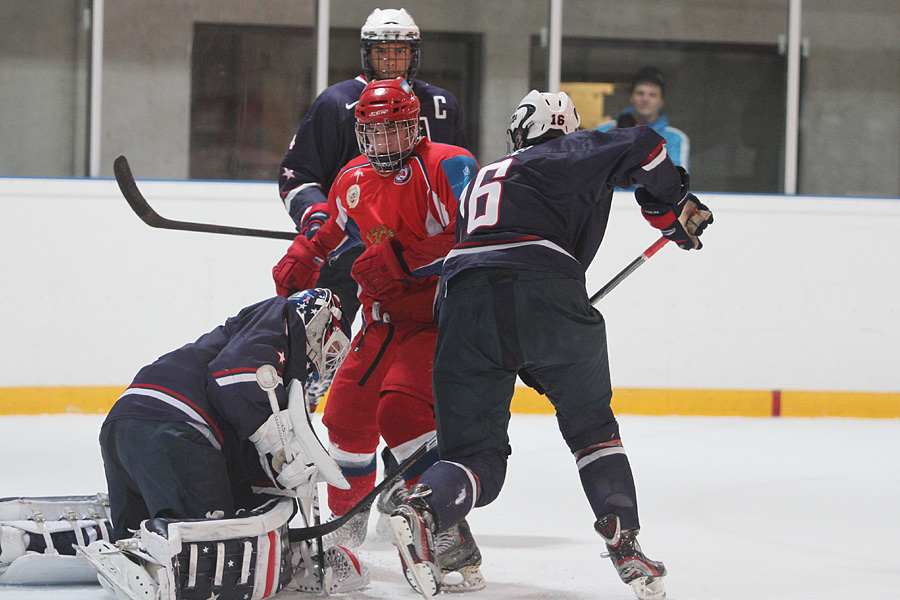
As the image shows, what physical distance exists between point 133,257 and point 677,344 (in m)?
2.34

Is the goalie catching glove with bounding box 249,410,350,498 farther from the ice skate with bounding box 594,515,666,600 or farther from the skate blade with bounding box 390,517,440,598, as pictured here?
the ice skate with bounding box 594,515,666,600

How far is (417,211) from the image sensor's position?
8.49 ft

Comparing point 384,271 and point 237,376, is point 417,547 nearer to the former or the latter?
point 237,376

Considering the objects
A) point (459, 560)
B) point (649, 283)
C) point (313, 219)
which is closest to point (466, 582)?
point (459, 560)

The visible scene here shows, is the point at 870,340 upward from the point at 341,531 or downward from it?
upward

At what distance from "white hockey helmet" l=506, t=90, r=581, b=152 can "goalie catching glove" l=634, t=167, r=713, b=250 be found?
208mm

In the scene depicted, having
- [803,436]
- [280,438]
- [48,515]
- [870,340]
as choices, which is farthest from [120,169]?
[870,340]

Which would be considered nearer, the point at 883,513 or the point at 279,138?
the point at 883,513

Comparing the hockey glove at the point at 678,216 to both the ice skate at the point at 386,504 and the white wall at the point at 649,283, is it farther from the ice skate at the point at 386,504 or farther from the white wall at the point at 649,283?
the white wall at the point at 649,283

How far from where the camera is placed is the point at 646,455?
4031 mm

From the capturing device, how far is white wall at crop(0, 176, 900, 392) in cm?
467

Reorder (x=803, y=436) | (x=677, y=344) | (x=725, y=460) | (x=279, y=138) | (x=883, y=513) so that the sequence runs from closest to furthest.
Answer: (x=883, y=513), (x=725, y=460), (x=803, y=436), (x=677, y=344), (x=279, y=138)

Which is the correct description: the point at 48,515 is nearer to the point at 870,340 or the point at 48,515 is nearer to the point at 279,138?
the point at 279,138

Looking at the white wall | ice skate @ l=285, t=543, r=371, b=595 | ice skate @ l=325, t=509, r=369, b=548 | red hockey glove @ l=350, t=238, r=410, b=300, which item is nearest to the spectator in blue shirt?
the white wall
